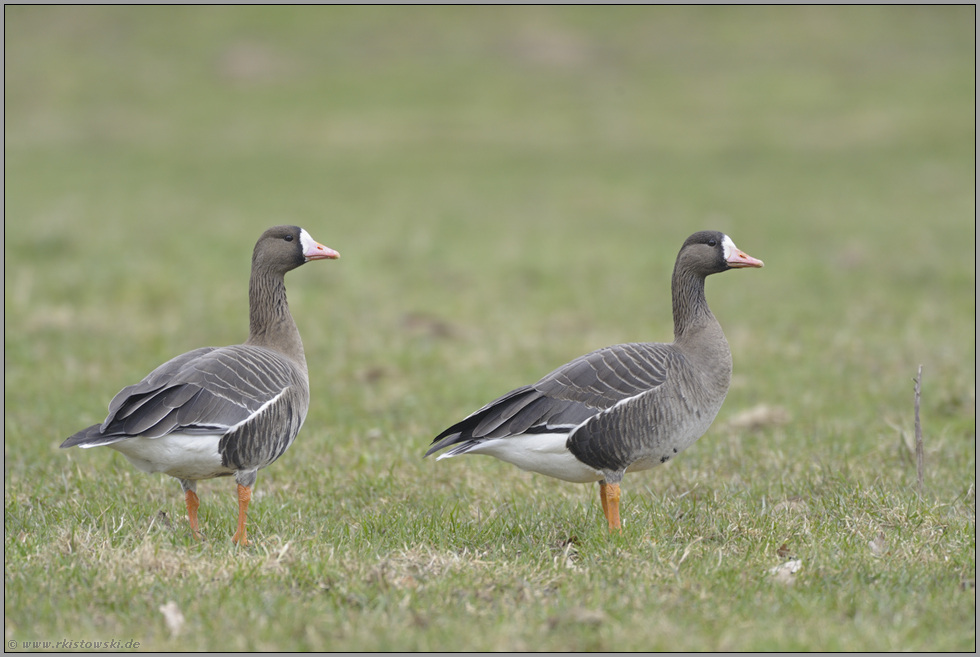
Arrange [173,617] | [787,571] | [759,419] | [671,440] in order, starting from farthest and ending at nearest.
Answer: [759,419]
[671,440]
[787,571]
[173,617]

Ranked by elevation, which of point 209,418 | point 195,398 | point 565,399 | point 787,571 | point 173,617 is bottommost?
point 787,571

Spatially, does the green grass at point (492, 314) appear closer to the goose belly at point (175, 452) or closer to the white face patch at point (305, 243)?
the goose belly at point (175, 452)

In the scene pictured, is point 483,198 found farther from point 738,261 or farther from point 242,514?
point 242,514

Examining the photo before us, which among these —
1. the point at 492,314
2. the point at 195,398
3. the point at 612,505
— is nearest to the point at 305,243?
the point at 195,398

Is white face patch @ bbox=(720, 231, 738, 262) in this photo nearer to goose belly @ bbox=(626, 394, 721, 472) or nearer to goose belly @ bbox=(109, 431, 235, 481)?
goose belly @ bbox=(626, 394, 721, 472)

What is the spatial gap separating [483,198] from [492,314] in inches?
346

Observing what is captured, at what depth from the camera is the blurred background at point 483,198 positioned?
376 inches

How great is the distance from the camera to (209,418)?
5062 mm

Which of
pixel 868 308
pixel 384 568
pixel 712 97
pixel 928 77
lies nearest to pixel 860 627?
pixel 384 568

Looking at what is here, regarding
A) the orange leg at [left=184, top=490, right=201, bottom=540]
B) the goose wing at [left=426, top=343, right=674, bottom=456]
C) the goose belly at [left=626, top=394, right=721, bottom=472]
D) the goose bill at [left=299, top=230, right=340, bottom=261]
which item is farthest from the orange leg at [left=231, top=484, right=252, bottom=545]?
the goose belly at [left=626, top=394, right=721, bottom=472]

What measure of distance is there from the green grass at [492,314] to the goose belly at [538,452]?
0.99ft

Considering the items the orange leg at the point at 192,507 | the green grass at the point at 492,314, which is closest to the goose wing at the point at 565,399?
the green grass at the point at 492,314

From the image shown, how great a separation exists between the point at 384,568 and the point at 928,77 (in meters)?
28.9

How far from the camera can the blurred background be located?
31.3ft
